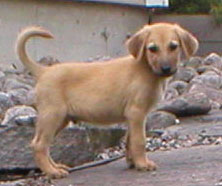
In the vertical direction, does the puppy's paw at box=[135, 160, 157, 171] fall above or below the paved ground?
above

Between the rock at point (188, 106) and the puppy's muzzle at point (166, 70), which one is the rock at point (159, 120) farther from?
the puppy's muzzle at point (166, 70)

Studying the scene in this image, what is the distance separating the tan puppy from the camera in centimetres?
738

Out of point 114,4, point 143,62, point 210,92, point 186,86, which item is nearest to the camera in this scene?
point 143,62

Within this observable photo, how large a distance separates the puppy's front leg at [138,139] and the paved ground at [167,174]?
76 millimetres

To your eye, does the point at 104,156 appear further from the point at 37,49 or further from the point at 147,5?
the point at 147,5

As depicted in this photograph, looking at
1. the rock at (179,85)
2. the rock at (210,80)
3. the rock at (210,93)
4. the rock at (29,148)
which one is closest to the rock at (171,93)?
the rock at (210,93)

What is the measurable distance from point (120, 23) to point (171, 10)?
4.72 meters

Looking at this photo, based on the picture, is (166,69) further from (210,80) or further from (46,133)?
(210,80)

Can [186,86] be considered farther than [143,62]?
Yes

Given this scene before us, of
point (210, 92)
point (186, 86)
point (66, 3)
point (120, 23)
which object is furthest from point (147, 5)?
point (210, 92)

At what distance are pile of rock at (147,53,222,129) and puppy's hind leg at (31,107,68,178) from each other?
88 centimetres

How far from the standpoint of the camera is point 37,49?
81.3 feet

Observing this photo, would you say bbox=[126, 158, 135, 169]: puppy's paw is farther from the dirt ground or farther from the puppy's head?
the puppy's head

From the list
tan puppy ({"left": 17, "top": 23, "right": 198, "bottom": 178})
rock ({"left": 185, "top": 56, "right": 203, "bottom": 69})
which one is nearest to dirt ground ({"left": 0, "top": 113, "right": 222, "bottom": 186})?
tan puppy ({"left": 17, "top": 23, "right": 198, "bottom": 178})
